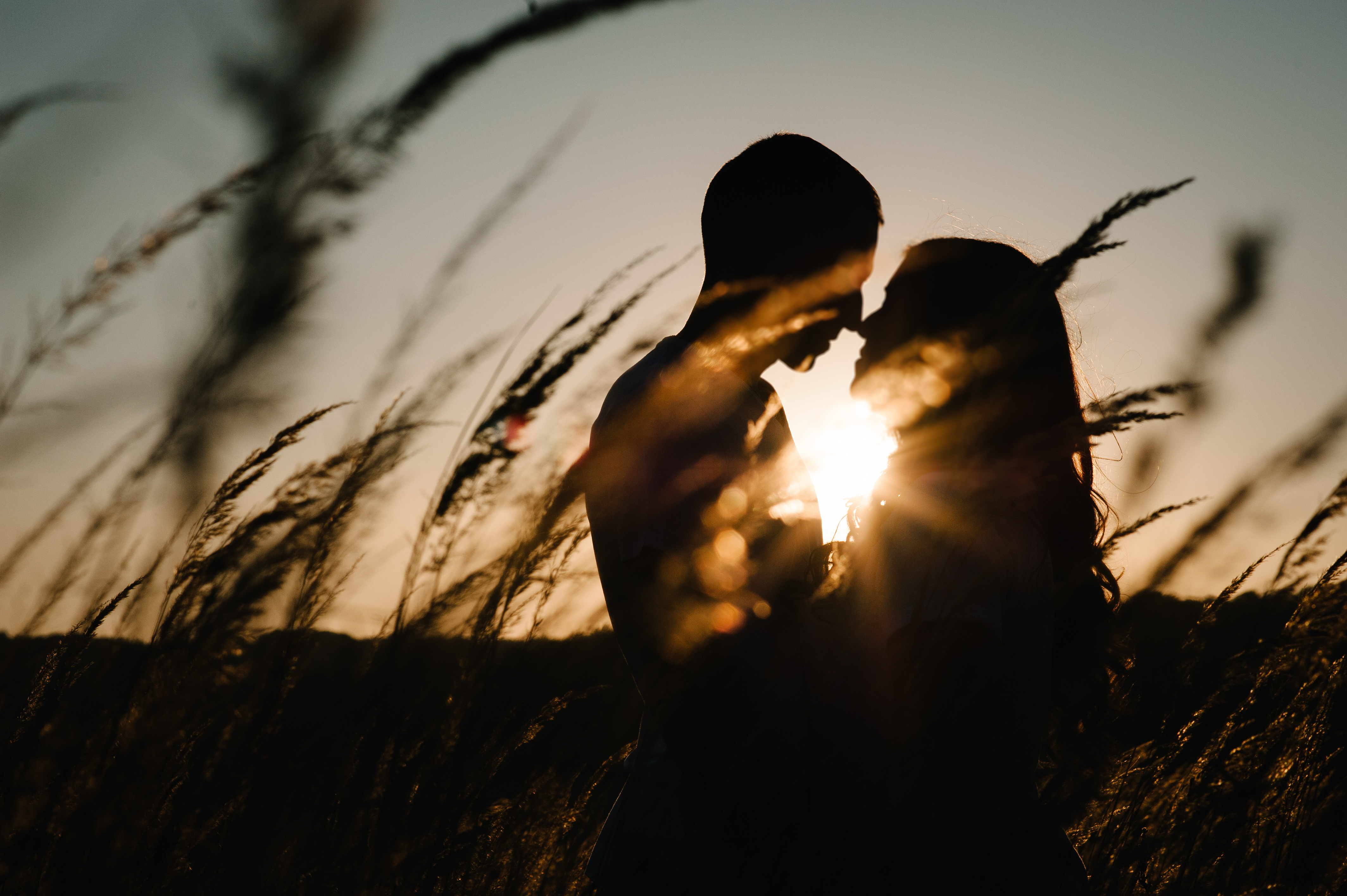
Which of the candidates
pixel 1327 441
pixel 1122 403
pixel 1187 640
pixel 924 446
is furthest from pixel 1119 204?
pixel 1327 441

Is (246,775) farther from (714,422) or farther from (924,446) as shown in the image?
(924,446)

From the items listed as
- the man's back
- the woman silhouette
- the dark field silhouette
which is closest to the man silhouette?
the man's back

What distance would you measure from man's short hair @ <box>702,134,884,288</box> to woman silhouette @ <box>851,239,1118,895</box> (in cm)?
19

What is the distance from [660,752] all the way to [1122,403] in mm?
790

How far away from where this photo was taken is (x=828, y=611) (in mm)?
1053

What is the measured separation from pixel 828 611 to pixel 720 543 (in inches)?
A: 6.7

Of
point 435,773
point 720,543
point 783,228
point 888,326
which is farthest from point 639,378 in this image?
point 435,773

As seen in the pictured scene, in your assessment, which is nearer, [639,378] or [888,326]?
[639,378]

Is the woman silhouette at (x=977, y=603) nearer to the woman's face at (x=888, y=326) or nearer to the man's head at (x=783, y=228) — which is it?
the woman's face at (x=888, y=326)

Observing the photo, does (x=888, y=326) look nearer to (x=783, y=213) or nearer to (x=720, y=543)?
(x=783, y=213)

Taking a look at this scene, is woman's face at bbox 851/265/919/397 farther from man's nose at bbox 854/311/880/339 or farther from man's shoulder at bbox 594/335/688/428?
man's shoulder at bbox 594/335/688/428

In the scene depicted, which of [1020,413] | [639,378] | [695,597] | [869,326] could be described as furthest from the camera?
[869,326]

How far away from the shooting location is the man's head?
4.88 ft

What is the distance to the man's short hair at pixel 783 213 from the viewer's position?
1.49 m
